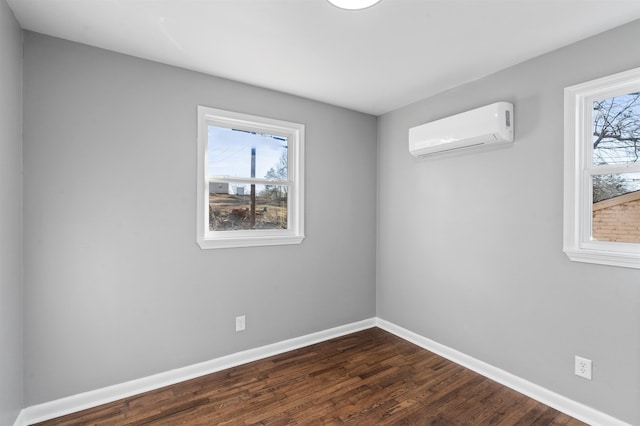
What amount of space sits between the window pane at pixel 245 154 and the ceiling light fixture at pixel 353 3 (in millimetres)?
1522

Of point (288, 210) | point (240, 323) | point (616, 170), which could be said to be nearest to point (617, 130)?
point (616, 170)

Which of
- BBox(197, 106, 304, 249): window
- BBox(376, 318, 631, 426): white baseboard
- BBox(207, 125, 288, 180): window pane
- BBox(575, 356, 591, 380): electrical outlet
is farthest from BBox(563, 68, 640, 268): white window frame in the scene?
BBox(207, 125, 288, 180): window pane

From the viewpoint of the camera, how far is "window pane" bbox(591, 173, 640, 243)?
1964 mm

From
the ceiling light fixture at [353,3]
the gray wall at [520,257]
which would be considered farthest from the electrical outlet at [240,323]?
the ceiling light fixture at [353,3]

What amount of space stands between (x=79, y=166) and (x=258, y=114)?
144 cm

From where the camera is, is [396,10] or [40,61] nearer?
[396,10]

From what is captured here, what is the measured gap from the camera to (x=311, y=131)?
3244 millimetres

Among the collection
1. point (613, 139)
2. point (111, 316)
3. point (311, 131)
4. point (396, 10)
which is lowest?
point (111, 316)

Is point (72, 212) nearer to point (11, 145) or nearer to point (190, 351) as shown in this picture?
point (11, 145)

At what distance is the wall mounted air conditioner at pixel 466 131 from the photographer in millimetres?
2402

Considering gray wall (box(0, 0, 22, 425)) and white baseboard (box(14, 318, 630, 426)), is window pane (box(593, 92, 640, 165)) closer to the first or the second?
white baseboard (box(14, 318, 630, 426))

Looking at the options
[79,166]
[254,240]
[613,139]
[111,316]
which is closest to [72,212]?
[79,166]

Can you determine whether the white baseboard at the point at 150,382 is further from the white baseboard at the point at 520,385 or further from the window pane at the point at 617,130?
the window pane at the point at 617,130

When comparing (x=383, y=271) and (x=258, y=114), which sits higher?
(x=258, y=114)
